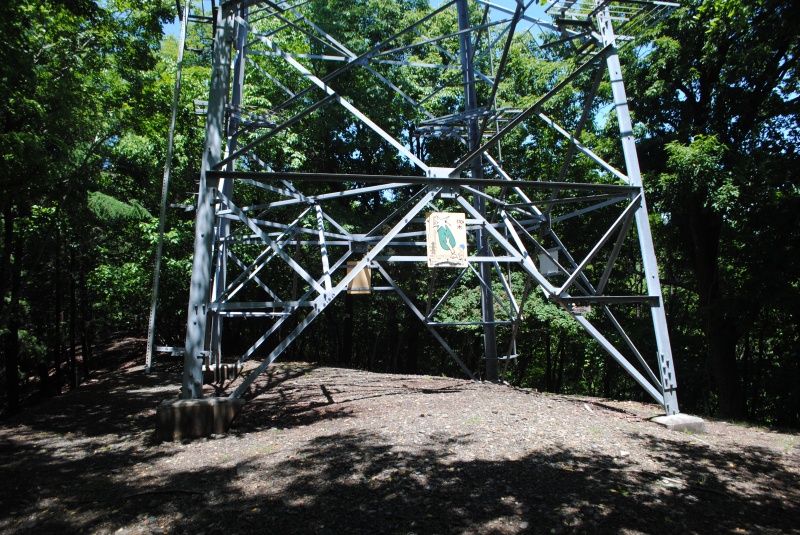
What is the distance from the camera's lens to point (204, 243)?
622cm

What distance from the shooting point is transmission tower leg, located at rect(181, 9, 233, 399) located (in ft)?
20.0

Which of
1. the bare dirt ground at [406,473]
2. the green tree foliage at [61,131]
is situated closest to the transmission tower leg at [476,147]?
the bare dirt ground at [406,473]

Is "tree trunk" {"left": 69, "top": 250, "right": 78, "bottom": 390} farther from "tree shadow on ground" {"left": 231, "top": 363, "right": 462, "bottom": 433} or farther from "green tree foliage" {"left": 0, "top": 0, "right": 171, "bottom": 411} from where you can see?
"tree shadow on ground" {"left": 231, "top": 363, "right": 462, "bottom": 433}

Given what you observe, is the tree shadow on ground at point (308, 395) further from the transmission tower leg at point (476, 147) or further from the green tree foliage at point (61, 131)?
the green tree foliage at point (61, 131)

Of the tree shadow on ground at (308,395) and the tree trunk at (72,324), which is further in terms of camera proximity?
the tree trunk at (72,324)

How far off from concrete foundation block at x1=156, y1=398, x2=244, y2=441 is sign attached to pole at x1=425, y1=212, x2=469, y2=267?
3082 millimetres

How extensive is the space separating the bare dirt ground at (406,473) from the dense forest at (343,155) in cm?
518

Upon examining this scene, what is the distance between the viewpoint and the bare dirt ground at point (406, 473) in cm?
356

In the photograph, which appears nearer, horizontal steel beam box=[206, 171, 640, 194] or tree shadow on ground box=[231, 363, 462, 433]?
horizontal steel beam box=[206, 171, 640, 194]

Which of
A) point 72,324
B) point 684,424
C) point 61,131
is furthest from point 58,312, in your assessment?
point 684,424

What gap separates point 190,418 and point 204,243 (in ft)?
6.25

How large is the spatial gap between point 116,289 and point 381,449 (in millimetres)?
13408

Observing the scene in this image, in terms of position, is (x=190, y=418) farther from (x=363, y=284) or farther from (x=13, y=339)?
(x=13, y=339)

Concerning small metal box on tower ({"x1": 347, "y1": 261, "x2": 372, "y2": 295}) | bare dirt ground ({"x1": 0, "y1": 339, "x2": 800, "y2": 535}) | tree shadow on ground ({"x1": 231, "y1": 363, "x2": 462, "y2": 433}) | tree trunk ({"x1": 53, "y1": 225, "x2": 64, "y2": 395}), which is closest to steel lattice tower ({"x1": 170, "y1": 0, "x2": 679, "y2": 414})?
small metal box on tower ({"x1": 347, "y1": 261, "x2": 372, "y2": 295})
